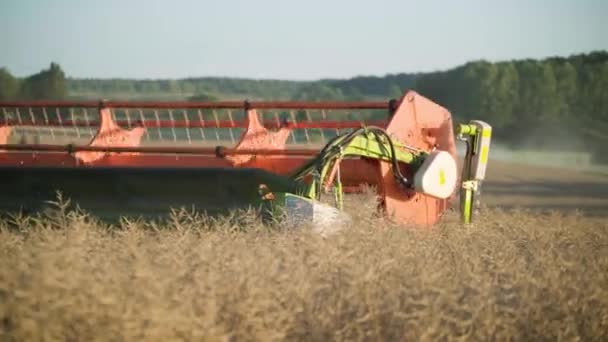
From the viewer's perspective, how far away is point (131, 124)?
10250 mm

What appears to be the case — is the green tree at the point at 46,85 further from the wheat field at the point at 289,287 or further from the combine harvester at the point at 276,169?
the wheat field at the point at 289,287

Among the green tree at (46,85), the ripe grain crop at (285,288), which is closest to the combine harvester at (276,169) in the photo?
the ripe grain crop at (285,288)

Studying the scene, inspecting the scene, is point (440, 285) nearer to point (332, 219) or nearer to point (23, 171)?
point (332, 219)

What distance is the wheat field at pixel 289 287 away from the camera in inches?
A: 152

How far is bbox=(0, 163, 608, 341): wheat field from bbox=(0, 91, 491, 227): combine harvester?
37.3 inches

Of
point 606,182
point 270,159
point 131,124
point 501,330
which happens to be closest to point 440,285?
point 501,330

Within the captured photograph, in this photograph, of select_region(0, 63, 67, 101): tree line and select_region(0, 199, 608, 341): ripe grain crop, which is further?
select_region(0, 63, 67, 101): tree line

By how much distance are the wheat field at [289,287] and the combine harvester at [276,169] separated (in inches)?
37.3

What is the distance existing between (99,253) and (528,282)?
7.45ft

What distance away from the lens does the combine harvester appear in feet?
22.4

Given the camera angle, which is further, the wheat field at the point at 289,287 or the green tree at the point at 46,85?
the green tree at the point at 46,85

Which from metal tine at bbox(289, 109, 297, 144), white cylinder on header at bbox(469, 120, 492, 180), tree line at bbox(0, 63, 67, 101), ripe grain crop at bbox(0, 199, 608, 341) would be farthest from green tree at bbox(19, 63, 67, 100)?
ripe grain crop at bbox(0, 199, 608, 341)

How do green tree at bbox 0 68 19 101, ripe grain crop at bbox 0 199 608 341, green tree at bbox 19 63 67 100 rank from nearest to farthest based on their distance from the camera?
ripe grain crop at bbox 0 199 608 341
green tree at bbox 0 68 19 101
green tree at bbox 19 63 67 100

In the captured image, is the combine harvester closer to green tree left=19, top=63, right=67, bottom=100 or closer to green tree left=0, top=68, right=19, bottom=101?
green tree left=0, top=68, right=19, bottom=101
